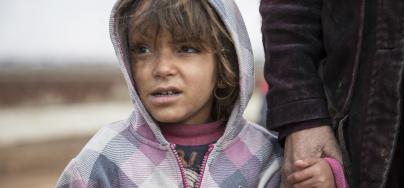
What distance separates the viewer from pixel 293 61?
7.54ft

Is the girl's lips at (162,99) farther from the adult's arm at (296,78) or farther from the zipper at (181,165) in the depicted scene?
the adult's arm at (296,78)

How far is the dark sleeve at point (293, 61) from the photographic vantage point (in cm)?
226

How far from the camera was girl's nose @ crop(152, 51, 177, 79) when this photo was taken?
2387 millimetres

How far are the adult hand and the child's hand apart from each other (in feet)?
0.08

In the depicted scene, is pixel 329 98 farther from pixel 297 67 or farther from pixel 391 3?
pixel 391 3

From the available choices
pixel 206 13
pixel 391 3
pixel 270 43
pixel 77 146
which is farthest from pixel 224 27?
pixel 77 146

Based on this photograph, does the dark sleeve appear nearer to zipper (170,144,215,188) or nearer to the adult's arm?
the adult's arm

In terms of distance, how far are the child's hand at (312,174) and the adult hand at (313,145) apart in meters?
0.03

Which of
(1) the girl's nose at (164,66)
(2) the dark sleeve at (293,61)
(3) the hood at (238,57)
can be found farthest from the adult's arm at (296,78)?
(1) the girl's nose at (164,66)

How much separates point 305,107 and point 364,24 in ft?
0.91

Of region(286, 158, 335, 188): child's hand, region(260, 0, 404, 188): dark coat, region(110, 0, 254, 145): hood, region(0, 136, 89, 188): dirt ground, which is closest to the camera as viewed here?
region(260, 0, 404, 188): dark coat

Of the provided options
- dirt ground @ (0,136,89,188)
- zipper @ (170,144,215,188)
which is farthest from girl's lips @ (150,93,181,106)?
dirt ground @ (0,136,89,188)

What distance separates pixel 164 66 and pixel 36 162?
8.69 metres

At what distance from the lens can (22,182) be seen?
8953mm
